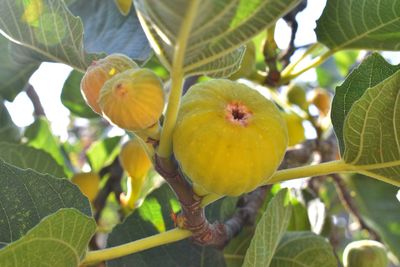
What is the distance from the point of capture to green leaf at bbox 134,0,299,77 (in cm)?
61

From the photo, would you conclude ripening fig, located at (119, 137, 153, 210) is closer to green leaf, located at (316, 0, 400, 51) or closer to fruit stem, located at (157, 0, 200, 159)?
green leaf, located at (316, 0, 400, 51)

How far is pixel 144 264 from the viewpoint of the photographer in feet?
3.52

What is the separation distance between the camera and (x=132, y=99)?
2.18 feet

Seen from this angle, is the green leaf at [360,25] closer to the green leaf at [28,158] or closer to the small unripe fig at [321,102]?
the small unripe fig at [321,102]

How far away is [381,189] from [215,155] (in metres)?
1.15

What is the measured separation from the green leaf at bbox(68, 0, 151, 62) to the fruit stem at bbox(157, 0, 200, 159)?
0.35m

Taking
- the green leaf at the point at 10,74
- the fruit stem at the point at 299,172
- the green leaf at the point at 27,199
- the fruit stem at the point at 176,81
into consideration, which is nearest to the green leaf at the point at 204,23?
the fruit stem at the point at 176,81

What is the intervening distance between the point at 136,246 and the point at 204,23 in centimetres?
38

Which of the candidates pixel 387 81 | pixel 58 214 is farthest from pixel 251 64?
pixel 58 214

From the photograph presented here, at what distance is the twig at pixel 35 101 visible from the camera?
1749 mm

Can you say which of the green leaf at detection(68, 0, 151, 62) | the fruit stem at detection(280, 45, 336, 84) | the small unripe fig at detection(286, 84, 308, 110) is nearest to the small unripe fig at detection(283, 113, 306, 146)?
the fruit stem at detection(280, 45, 336, 84)

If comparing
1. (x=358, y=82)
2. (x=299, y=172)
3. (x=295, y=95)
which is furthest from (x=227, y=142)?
(x=295, y=95)

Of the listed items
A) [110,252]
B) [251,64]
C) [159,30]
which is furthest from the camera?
[251,64]

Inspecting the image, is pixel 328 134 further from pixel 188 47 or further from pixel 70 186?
pixel 188 47
